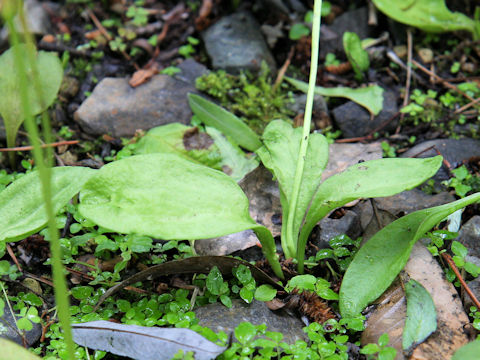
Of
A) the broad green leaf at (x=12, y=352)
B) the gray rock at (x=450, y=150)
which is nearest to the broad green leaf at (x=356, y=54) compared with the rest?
the gray rock at (x=450, y=150)

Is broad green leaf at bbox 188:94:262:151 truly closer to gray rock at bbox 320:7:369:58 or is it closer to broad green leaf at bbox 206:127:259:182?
broad green leaf at bbox 206:127:259:182

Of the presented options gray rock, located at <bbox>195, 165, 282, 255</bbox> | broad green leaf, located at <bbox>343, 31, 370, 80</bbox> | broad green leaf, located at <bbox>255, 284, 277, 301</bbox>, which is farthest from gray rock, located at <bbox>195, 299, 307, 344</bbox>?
broad green leaf, located at <bbox>343, 31, 370, 80</bbox>

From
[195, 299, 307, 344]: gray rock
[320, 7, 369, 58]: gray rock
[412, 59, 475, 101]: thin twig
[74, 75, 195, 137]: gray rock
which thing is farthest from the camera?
[320, 7, 369, 58]: gray rock

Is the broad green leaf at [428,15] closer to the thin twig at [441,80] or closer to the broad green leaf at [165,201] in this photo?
the thin twig at [441,80]

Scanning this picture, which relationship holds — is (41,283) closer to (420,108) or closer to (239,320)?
(239,320)

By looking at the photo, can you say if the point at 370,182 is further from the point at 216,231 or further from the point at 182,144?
the point at 182,144

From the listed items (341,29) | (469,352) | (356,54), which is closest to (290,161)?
(469,352)
